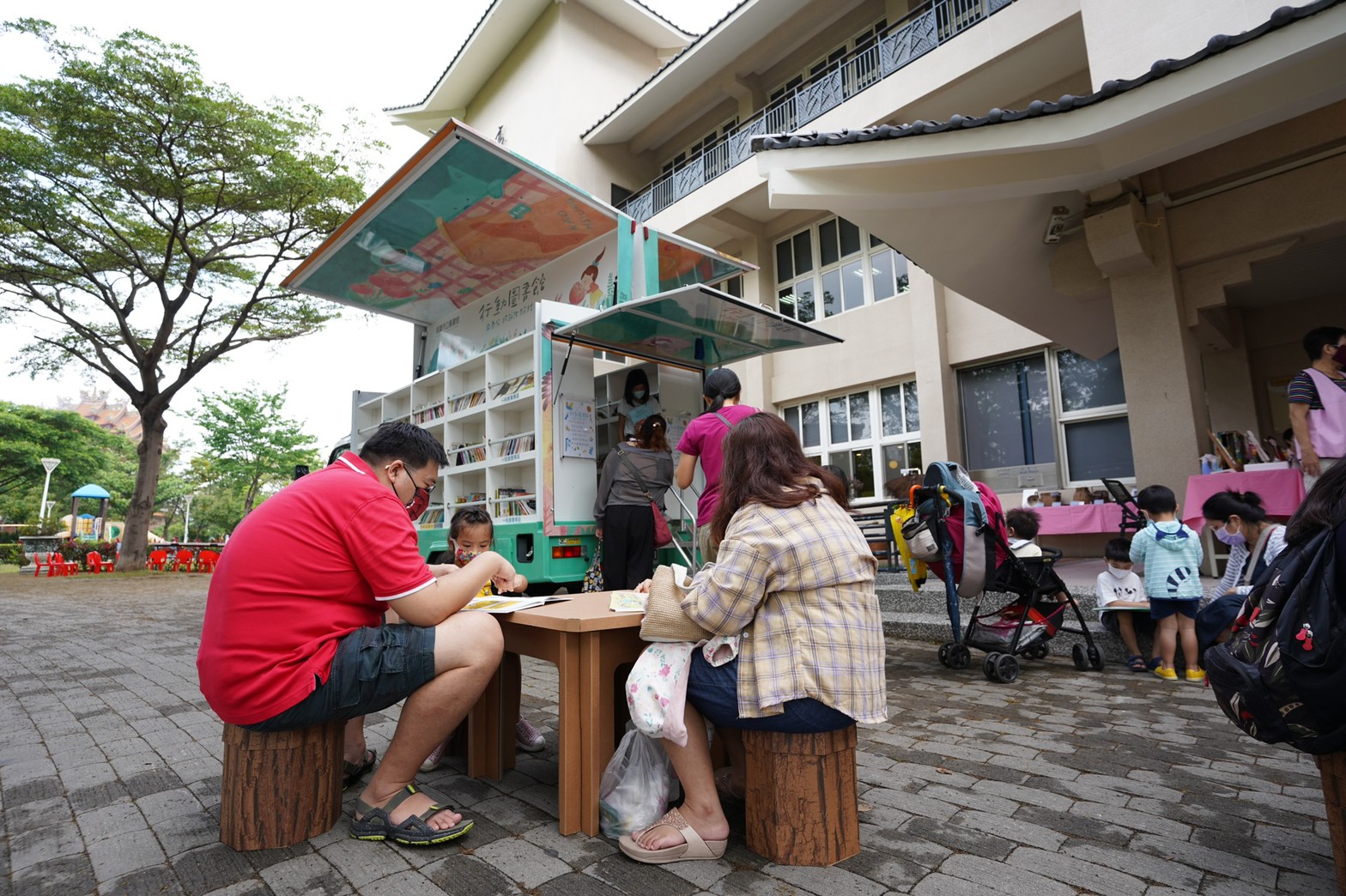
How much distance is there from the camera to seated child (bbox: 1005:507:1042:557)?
16.8ft

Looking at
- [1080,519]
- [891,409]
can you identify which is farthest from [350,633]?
[891,409]

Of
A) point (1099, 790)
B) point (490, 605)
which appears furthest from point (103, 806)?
point (1099, 790)

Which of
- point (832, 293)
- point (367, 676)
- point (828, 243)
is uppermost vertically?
point (828, 243)

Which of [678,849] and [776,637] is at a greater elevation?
[776,637]

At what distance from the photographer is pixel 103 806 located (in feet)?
8.55

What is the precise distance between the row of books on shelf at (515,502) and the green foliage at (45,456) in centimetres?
3719

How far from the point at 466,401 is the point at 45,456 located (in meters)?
37.6

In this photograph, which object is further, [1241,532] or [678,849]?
[1241,532]

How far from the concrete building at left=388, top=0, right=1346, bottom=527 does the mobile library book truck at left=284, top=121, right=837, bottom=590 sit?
1419mm

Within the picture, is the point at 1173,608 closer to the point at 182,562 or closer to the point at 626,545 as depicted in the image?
the point at 626,545

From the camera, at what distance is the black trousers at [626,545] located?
17.7 ft

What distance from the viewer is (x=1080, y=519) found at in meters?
8.77

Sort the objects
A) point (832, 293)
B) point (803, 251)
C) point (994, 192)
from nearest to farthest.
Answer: point (994, 192), point (832, 293), point (803, 251)

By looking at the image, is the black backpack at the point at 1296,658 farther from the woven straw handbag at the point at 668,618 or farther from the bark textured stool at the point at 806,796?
the woven straw handbag at the point at 668,618
